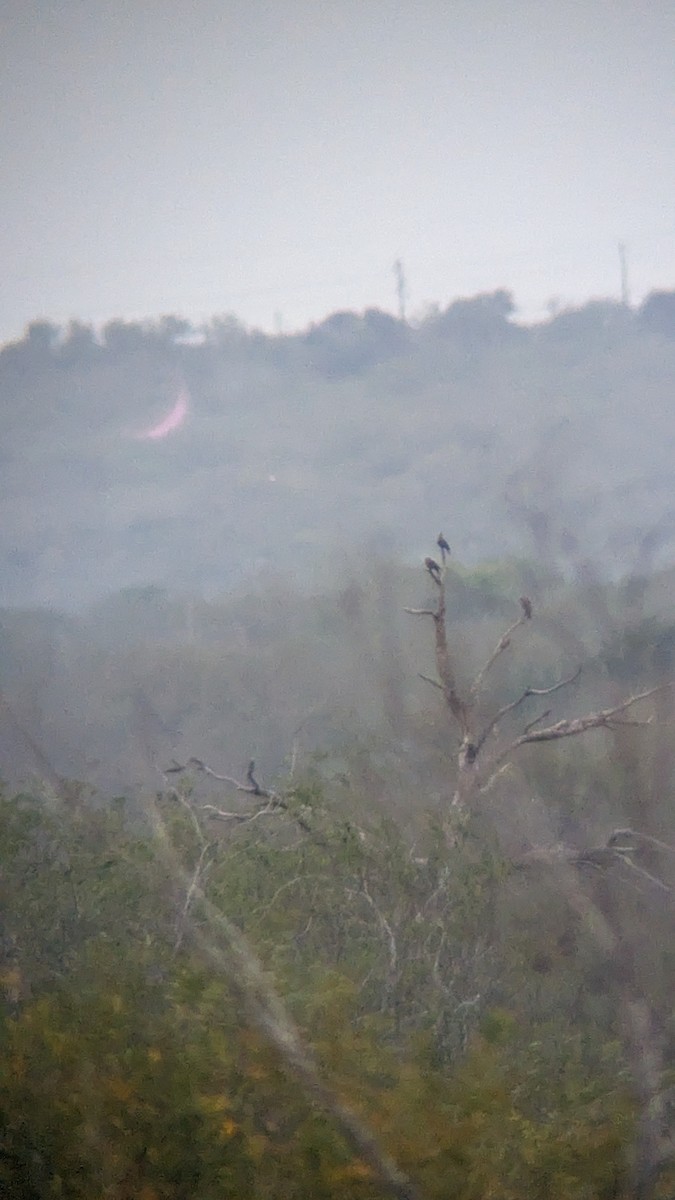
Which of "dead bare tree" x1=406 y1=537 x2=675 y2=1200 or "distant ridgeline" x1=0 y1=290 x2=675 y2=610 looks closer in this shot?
"dead bare tree" x1=406 y1=537 x2=675 y2=1200

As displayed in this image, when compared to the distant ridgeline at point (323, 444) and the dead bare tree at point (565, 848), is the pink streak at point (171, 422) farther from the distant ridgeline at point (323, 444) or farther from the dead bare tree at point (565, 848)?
the dead bare tree at point (565, 848)

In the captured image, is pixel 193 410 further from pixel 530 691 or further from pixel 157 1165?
pixel 157 1165

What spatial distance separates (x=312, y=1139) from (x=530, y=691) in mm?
5181

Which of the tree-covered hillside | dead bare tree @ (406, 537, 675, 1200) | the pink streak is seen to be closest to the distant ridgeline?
the pink streak

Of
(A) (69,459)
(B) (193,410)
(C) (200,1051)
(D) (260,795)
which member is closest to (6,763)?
(D) (260,795)

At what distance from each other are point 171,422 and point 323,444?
426cm

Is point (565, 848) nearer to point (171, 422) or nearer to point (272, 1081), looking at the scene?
point (272, 1081)

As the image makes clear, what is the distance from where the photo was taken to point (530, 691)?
845 centimetres

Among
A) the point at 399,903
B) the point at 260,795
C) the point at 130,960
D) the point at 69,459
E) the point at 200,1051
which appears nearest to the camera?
the point at 200,1051

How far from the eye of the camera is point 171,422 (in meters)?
32.8

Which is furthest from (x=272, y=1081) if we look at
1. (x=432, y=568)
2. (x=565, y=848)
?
(x=565, y=848)

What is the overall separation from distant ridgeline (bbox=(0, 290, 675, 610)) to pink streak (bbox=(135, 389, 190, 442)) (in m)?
0.07

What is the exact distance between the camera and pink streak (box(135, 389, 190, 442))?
3188 centimetres

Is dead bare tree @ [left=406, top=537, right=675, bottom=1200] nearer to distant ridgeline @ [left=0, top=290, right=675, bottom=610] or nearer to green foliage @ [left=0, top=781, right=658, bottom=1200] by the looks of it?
green foliage @ [left=0, top=781, right=658, bottom=1200]
